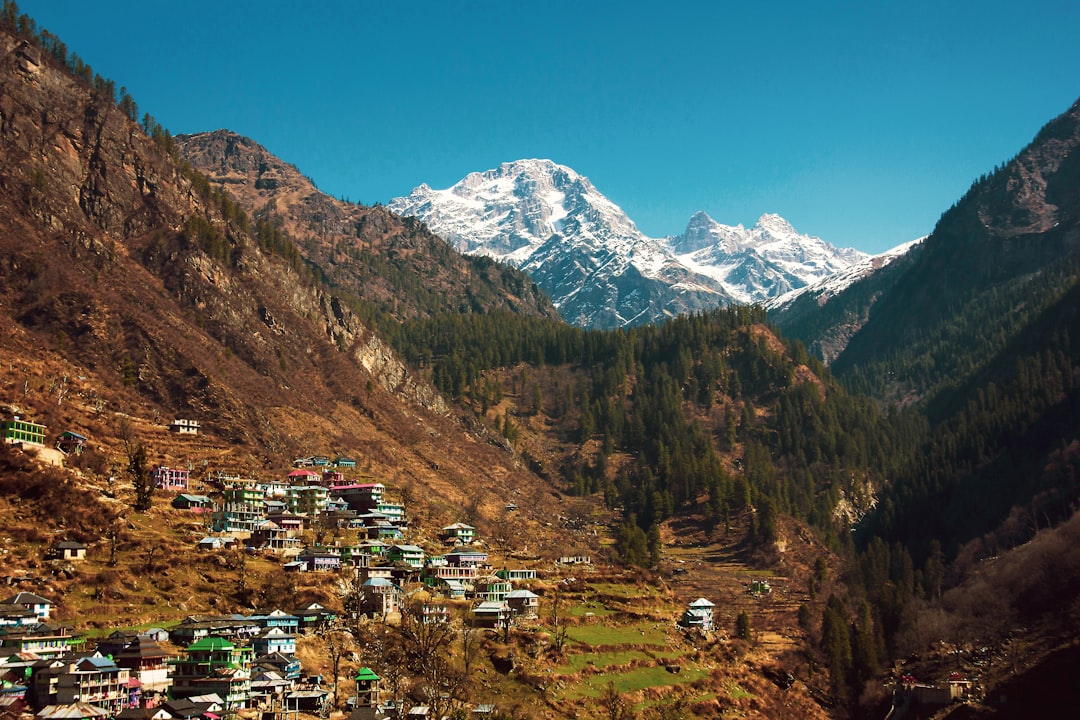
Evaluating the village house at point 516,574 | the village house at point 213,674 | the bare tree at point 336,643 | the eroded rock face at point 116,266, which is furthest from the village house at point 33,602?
the eroded rock face at point 116,266

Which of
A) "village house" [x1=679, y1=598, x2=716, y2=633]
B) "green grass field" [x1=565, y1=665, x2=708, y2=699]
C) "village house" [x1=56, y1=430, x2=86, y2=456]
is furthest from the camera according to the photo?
"village house" [x1=679, y1=598, x2=716, y2=633]

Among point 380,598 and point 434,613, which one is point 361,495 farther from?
point 434,613

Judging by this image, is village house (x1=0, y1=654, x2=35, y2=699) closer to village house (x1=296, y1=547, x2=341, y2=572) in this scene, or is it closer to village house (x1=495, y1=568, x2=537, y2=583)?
village house (x1=296, y1=547, x2=341, y2=572)

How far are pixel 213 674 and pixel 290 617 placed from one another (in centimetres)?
1424

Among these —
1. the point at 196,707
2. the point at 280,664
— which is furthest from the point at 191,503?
the point at 196,707

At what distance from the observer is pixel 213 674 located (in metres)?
75.7

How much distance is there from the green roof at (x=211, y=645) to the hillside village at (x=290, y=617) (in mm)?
102

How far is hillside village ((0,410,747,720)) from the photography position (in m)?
70.6

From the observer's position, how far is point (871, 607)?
464 feet

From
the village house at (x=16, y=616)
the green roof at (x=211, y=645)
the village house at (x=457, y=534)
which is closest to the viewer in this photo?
the village house at (x=16, y=616)

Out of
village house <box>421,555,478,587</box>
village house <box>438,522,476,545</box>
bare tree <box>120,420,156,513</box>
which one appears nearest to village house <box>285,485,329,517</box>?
village house <box>438,522,476,545</box>

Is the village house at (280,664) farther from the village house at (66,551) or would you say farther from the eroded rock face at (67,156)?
the eroded rock face at (67,156)

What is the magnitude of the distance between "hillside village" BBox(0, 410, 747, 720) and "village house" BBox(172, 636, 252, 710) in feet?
0.28

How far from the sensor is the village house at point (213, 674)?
246ft
